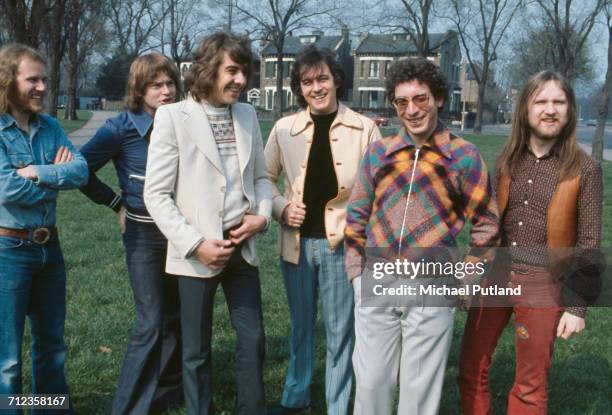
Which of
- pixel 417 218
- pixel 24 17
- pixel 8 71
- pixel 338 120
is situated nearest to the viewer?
→ pixel 417 218

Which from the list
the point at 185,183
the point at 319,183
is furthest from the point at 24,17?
the point at 185,183

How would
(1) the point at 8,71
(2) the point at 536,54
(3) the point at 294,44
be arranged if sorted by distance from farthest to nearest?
1. (3) the point at 294,44
2. (2) the point at 536,54
3. (1) the point at 8,71

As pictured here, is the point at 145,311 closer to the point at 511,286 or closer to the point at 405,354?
the point at 405,354

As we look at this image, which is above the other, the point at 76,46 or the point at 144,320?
the point at 76,46

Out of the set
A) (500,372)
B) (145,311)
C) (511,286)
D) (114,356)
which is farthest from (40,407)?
(500,372)

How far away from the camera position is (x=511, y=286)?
10.6 ft

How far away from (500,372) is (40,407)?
3129 mm

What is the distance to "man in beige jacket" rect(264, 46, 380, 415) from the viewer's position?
3605 millimetres

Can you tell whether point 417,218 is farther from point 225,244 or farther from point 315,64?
point 315,64

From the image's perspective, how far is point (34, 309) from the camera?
330 centimetres

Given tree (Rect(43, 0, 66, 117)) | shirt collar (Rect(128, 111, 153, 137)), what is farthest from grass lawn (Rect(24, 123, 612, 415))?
tree (Rect(43, 0, 66, 117))

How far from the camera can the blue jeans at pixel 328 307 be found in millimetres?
3648

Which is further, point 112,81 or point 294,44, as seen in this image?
point 294,44

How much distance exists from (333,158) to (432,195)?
878mm
